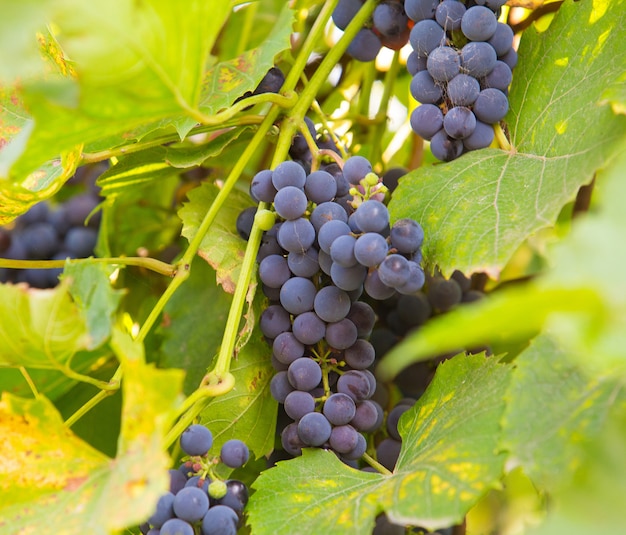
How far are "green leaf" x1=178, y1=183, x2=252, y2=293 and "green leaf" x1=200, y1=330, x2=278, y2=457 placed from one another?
86mm

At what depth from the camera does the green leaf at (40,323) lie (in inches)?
26.6

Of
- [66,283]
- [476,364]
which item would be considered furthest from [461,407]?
[66,283]

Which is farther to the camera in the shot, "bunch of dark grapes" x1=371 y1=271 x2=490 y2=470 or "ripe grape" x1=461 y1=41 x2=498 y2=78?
"bunch of dark grapes" x1=371 y1=271 x2=490 y2=470

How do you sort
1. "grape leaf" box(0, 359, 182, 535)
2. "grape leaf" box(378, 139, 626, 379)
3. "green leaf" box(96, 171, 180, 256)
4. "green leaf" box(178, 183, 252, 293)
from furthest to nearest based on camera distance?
"green leaf" box(96, 171, 180, 256), "green leaf" box(178, 183, 252, 293), "grape leaf" box(0, 359, 182, 535), "grape leaf" box(378, 139, 626, 379)

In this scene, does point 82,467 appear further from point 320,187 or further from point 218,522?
point 320,187

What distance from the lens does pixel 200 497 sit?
0.69 m

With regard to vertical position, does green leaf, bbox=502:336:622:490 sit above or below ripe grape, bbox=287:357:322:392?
above

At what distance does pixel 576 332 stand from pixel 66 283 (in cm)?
48

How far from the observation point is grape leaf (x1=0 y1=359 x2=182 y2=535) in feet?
1.86

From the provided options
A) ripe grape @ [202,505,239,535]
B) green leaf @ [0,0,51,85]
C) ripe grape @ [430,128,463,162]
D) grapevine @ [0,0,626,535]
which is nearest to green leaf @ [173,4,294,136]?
grapevine @ [0,0,626,535]

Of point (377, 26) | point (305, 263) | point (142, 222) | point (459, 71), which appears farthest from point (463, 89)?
point (142, 222)

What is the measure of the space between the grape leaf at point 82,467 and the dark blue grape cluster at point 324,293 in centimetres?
22

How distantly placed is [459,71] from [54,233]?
855mm

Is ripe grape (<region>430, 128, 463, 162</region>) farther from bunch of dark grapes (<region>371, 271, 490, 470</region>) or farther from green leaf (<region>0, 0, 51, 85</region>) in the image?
green leaf (<region>0, 0, 51, 85</region>)
